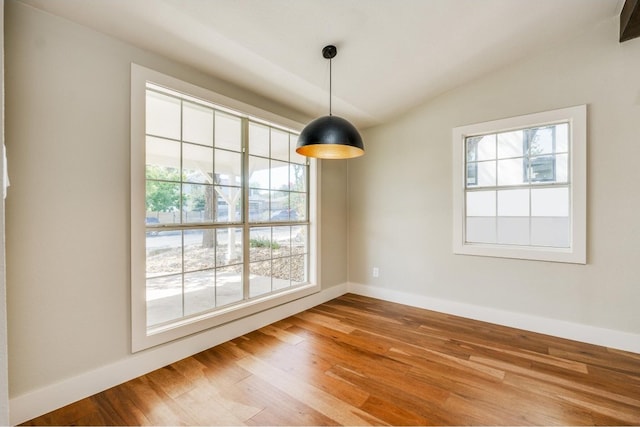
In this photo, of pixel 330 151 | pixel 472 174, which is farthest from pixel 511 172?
pixel 330 151

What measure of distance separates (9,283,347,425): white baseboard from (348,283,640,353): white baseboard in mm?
1872

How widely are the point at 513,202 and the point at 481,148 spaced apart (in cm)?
74

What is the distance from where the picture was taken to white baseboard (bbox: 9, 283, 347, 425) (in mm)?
1825

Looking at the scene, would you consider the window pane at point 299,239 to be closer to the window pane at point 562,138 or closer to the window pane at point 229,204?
the window pane at point 229,204

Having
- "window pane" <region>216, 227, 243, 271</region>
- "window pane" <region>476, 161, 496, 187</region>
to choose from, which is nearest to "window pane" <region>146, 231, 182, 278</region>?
"window pane" <region>216, 227, 243, 271</region>

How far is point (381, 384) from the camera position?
2.20m

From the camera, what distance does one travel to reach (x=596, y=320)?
113 inches

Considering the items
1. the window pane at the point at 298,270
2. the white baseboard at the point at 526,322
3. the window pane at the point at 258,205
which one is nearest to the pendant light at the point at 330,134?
the window pane at the point at 258,205

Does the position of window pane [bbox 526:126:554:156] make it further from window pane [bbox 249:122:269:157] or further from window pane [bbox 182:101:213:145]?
window pane [bbox 182:101:213:145]

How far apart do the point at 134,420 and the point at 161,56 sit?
2652mm

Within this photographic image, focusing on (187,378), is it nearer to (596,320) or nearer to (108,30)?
(108,30)

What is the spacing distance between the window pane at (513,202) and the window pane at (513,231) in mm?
70

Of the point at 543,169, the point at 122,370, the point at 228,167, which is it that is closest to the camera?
the point at 122,370

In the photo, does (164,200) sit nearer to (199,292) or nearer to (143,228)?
(143,228)
